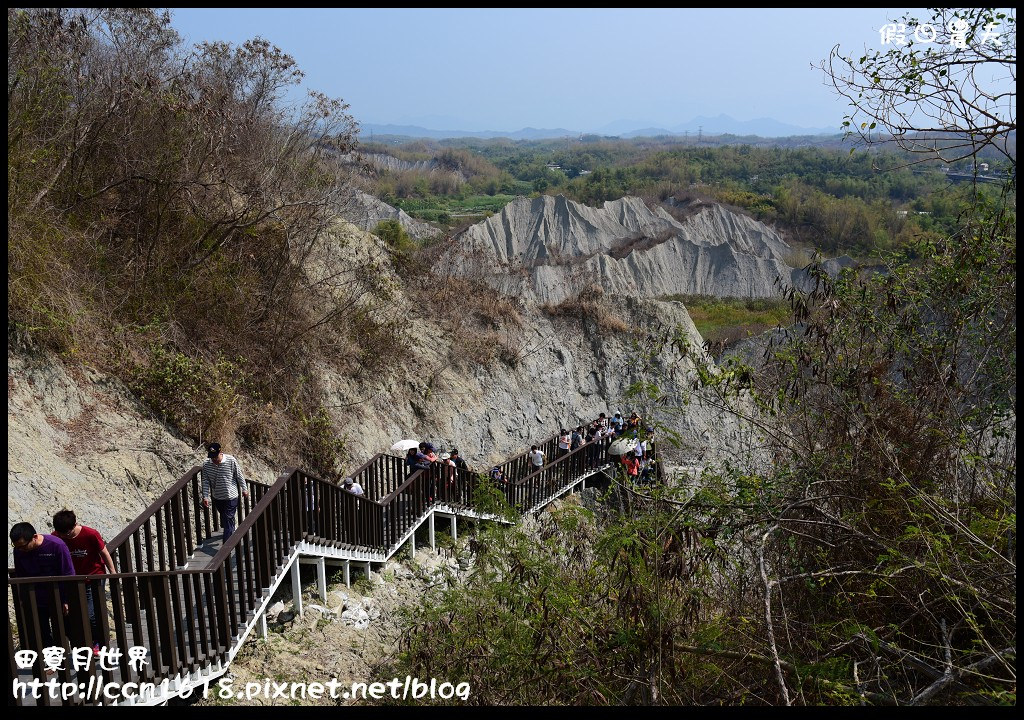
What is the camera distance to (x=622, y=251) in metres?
54.9

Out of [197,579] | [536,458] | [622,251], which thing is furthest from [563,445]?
[622,251]

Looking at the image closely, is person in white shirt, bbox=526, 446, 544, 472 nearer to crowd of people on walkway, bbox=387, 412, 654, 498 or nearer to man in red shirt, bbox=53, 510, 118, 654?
crowd of people on walkway, bbox=387, 412, 654, 498

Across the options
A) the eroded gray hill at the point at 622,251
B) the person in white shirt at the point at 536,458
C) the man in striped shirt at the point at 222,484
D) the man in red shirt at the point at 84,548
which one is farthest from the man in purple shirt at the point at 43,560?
the eroded gray hill at the point at 622,251

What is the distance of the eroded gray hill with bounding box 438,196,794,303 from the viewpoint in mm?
29442

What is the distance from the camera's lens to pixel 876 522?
6352mm

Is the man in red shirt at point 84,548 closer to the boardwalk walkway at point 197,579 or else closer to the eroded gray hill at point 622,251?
the boardwalk walkway at point 197,579

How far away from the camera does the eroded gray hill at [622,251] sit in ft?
96.6

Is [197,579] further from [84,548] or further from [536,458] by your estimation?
[536,458]

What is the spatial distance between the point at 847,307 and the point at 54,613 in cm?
804

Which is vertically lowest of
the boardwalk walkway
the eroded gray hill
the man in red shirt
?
the boardwalk walkway

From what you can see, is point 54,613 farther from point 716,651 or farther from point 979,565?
point 979,565

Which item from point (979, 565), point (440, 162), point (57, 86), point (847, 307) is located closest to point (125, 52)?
point (57, 86)

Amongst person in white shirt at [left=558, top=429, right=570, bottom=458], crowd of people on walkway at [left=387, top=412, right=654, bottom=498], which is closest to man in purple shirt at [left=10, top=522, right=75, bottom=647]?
crowd of people on walkway at [left=387, top=412, right=654, bottom=498]

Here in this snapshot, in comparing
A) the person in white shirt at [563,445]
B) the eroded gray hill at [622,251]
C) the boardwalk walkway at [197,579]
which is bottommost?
the person in white shirt at [563,445]
